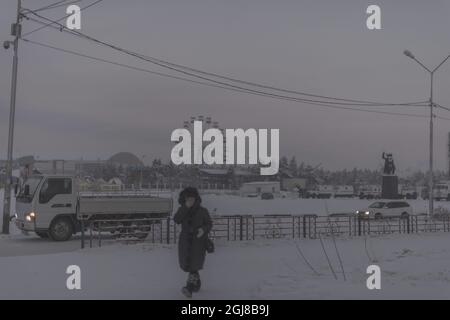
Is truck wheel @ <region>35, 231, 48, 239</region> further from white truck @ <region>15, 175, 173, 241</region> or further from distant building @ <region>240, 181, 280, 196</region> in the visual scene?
distant building @ <region>240, 181, 280, 196</region>

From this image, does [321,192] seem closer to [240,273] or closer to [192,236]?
[240,273]

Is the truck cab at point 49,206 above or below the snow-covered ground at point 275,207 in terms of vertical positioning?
above

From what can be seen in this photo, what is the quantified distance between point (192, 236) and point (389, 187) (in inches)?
2108

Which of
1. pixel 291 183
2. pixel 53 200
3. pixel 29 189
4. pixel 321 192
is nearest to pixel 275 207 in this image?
pixel 53 200

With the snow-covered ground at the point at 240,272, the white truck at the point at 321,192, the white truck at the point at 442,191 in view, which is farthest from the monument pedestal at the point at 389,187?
the snow-covered ground at the point at 240,272

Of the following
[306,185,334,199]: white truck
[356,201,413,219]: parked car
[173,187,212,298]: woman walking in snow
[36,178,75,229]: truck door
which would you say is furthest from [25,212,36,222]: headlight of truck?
[306,185,334,199]: white truck

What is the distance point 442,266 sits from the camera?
1255 centimetres

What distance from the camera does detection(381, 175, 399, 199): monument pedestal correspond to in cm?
5912

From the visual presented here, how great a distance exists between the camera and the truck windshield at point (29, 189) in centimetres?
1903

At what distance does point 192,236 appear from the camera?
902 centimetres

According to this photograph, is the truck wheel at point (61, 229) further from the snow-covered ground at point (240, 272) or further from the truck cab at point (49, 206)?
the snow-covered ground at point (240, 272)

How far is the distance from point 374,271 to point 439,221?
17.5 metres
